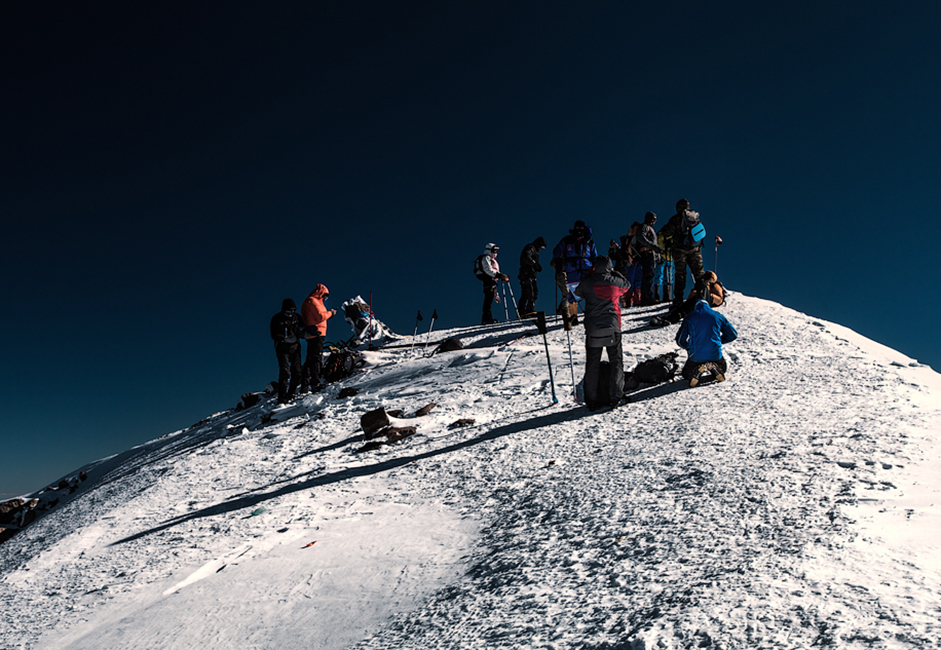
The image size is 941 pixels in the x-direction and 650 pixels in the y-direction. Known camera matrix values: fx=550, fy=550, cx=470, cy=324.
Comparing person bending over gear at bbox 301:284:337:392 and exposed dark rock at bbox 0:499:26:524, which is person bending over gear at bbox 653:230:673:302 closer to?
person bending over gear at bbox 301:284:337:392

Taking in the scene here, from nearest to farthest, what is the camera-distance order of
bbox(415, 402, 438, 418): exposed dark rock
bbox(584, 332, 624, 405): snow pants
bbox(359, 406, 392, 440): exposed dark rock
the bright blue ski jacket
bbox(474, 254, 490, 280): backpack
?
bbox(584, 332, 624, 405): snow pants < the bright blue ski jacket < bbox(359, 406, 392, 440): exposed dark rock < bbox(415, 402, 438, 418): exposed dark rock < bbox(474, 254, 490, 280): backpack

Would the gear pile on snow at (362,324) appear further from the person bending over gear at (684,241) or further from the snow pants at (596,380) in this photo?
the snow pants at (596,380)

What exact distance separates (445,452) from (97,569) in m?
3.86

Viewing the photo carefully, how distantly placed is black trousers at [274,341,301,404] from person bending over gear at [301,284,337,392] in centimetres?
46

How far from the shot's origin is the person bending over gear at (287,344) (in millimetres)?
12188

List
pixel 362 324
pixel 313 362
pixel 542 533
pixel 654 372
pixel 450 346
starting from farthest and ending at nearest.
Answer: pixel 362 324 < pixel 450 346 < pixel 313 362 < pixel 654 372 < pixel 542 533

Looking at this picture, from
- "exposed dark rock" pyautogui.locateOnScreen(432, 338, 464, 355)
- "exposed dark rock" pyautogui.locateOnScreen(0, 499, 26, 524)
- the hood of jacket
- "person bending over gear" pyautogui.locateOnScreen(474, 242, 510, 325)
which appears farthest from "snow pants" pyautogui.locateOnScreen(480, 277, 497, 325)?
"exposed dark rock" pyautogui.locateOnScreen(0, 499, 26, 524)

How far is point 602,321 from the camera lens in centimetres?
756

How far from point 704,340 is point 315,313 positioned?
831cm

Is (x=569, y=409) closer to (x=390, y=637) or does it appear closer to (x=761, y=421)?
(x=761, y=421)

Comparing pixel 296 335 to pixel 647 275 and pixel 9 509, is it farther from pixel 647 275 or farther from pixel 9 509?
pixel 647 275

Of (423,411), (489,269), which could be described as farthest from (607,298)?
(489,269)

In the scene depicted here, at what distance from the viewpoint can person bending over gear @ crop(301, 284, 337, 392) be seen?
1265 centimetres

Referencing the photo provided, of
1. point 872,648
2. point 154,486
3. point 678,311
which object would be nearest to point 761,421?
point 872,648
